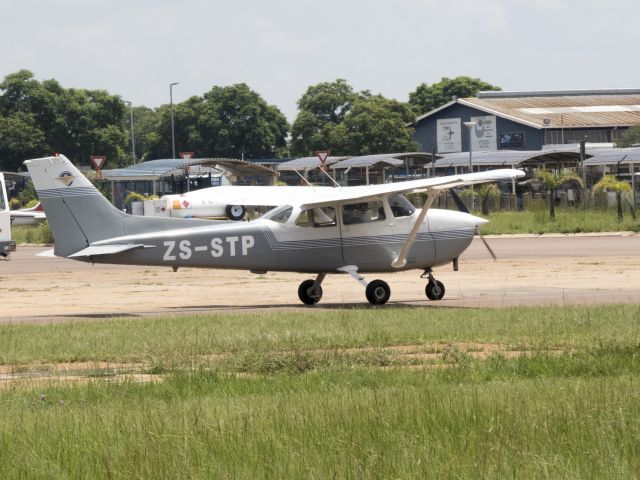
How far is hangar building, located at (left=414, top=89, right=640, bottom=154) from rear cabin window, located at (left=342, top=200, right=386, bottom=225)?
269 ft

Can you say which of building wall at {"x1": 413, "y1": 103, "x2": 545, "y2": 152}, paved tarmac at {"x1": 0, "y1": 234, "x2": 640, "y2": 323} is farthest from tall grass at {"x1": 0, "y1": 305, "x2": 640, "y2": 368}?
building wall at {"x1": 413, "y1": 103, "x2": 545, "y2": 152}

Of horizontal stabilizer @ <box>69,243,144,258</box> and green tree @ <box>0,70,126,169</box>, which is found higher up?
green tree @ <box>0,70,126,169</box>

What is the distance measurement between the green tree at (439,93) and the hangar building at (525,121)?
652 inches

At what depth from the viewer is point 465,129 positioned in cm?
11350

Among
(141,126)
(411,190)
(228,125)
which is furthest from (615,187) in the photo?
(141,126)

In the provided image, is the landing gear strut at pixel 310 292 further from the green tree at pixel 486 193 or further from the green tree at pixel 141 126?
the green tree at pixel 141 126

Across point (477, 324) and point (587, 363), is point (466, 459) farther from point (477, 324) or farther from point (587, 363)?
point (477, 324)

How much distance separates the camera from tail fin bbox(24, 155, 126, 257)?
23.0m

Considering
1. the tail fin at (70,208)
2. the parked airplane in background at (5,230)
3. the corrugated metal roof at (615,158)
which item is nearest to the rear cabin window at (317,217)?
the tail fin at (70,208)

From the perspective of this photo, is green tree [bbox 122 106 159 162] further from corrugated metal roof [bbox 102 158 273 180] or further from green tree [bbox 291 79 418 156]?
corrugated metal roof [bbox 102 158 273 180]

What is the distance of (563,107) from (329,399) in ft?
352

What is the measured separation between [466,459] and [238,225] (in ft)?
50.5

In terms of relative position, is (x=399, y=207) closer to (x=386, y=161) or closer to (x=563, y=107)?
(x=386, y=161)

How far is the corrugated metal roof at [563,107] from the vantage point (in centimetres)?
10856
